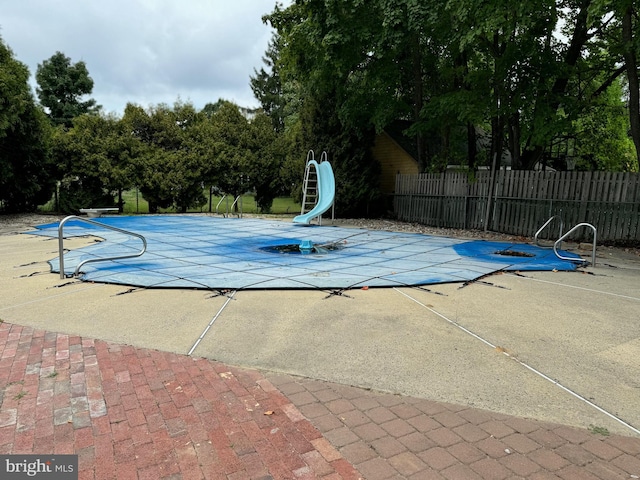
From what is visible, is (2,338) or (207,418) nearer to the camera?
(207,418)

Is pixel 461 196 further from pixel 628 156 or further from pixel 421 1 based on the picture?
pixel 628 156

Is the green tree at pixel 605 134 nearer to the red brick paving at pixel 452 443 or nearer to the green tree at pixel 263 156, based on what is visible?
the green tree at pixel 263 156

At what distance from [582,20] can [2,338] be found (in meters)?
15.9

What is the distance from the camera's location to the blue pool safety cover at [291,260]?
5.43 m

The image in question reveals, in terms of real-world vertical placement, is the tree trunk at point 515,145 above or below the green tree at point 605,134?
below

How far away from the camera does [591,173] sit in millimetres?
10461

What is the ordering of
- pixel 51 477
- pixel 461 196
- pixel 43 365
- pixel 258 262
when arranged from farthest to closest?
pixel 461 196 < pixel 258 262 < pixel 43 365 < pixel 51 477

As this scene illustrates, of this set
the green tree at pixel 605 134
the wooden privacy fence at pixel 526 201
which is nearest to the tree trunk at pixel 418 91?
the wooden privacy fence at pixel 526 201

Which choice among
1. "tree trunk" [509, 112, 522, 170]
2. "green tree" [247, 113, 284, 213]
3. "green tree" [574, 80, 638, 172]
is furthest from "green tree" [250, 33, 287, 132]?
"tree trunk" [509, 112, 522, 170]

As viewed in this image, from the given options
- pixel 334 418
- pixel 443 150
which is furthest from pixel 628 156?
pixel 334 418

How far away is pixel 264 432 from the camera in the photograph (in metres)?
2.15

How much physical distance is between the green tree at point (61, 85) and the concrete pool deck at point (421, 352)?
30.7 metres

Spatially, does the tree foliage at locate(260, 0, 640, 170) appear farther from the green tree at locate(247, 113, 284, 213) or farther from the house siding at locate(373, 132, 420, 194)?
the green tree at locate(247, 113, 284, 213)

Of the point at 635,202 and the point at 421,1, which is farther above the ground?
the point at 421,1
